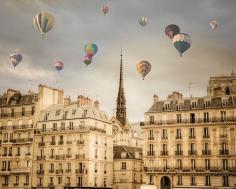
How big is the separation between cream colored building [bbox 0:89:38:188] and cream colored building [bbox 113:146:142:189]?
48.1ft

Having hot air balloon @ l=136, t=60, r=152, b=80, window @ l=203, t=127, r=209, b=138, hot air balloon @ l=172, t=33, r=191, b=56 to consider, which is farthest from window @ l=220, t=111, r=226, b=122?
hot air balloon @ l=136, t=60, r=152, b=80

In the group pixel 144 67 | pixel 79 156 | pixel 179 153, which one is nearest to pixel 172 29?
pixel 144 67

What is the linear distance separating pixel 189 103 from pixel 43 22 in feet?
79.4

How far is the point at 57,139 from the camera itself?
71938 millimetres

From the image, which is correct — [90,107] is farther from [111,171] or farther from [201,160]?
[201,160]

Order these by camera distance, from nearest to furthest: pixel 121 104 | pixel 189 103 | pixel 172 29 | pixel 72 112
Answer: pixel 172 29 < pixel 189 103 < pixel 72 112 < pixel 121 104

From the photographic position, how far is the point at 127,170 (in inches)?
3029

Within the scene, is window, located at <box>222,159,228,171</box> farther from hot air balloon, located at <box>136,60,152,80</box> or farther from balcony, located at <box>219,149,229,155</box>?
hot air balloon, located at <box>136,60,152,80</box>

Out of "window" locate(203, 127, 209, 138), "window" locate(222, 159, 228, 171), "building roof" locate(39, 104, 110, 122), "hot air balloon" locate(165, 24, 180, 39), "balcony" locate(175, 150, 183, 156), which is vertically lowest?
"window" locate(222, 159, 228, 171)

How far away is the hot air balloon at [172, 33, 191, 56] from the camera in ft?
192

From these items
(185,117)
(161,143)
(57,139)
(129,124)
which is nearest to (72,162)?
(57,139)

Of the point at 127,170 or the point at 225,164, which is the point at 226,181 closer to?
the point at 225,164

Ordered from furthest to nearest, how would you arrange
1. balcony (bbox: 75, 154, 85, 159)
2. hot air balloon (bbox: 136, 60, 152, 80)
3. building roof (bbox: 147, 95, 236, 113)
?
1. balcony (bbox: 75, 154, 85, 159)
2. hot air balloon (bbox: 136, 60, 152, 80)
3. building roof (bbox: 147, 95, 236, 113)

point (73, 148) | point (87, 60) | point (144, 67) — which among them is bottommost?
point (73, 148)
